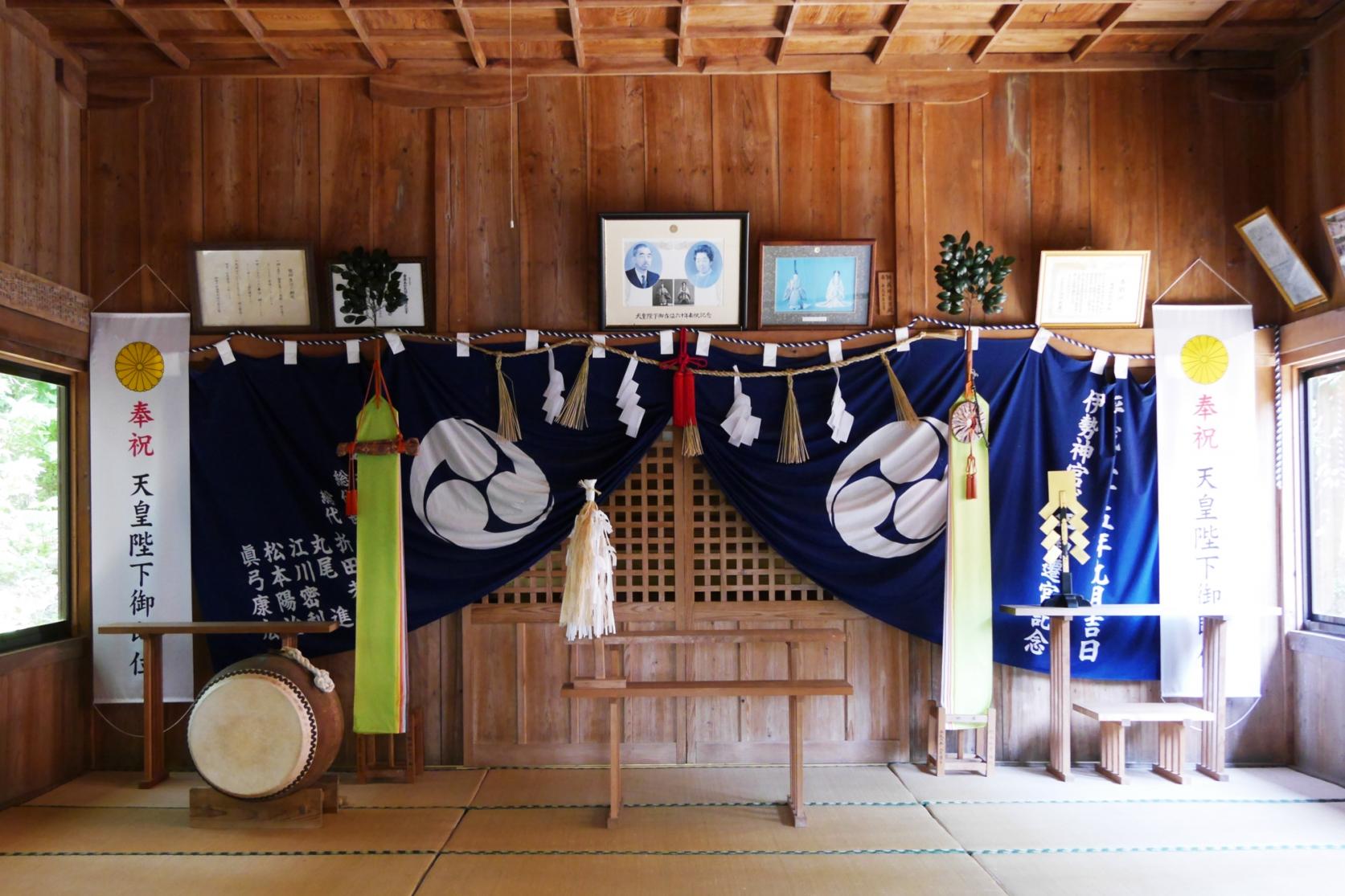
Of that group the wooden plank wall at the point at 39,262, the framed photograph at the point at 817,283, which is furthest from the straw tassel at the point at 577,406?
the wooden plank wall at the point at 39,262

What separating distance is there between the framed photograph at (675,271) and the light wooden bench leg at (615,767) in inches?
81.0

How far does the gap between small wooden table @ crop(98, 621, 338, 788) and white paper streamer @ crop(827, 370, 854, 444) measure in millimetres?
2723

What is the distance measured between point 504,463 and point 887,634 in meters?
2.29

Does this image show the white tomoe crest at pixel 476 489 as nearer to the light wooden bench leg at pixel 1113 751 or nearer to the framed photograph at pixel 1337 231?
the light wooden bench leg at pixel 1113 751

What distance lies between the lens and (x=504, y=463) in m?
5.21

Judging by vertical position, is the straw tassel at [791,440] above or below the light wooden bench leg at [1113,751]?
Answer: above

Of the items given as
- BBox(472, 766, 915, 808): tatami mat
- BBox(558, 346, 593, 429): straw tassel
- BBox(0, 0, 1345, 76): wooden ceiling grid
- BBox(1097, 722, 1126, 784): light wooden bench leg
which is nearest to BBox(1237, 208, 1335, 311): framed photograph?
BBox(0, 0, 1345, 76): wooden ceiling grid

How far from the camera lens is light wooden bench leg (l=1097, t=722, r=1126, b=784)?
4.87m

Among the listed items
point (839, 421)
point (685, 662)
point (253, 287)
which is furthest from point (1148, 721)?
point (253, 287)

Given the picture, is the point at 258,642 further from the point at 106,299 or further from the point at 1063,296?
the point at 1063,296

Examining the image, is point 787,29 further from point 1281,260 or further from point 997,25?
point 1281,260

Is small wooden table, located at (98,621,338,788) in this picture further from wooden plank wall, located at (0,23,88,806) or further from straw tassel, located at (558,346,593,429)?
straw tassel, located at (558,346,593,429)

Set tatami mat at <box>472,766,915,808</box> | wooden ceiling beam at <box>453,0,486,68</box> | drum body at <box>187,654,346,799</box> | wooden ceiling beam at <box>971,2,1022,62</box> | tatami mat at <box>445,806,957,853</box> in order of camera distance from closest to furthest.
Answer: tatami mat at <box>445,806,957,853</box>
drum body at <box>187,654,346,799</box>
tatami mat at <box>472,766,915,808</box>
wooden ceiling beam at <box>453,0,486,68</box>
wooden ceiling beam at <box>971,2,1022,62</box>

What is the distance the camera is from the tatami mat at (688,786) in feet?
15.1
